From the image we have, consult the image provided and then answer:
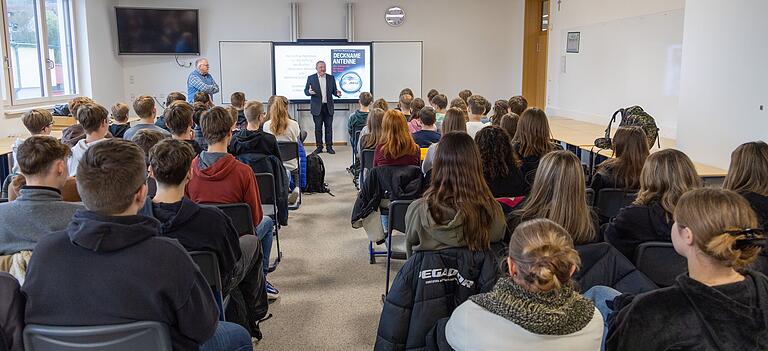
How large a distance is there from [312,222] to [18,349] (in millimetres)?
3720

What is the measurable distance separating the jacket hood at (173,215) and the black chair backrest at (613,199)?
2.11m

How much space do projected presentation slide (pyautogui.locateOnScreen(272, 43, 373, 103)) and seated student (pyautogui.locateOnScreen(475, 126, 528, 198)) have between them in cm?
688

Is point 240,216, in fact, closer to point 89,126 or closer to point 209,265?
point 209,265

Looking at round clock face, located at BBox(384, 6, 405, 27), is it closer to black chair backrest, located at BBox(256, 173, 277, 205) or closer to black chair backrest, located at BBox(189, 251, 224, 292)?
black chair backrest, located at BBox(256, 173, 277, 205)

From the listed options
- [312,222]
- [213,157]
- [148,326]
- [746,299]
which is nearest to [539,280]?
[746,299]

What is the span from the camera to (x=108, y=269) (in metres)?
1.45

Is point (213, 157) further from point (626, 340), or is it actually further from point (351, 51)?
point (351, 51)

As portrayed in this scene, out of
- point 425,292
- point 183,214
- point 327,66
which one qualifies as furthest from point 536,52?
point 183,214

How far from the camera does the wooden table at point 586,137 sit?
13.7 feet

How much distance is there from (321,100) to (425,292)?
24.8 feet

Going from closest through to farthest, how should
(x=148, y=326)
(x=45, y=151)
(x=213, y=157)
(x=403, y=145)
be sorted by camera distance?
(x=148, y=326)
(x=45, y=151)
(x=213, y=157)
(x=403, y=145)

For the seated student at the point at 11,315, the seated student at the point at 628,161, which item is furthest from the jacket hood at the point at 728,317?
the seated student at the point at 628,161

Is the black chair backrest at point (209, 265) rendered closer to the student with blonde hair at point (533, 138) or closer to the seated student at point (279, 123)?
the student with blonde hair at point (533, 138)

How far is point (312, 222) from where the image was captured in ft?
17.1
